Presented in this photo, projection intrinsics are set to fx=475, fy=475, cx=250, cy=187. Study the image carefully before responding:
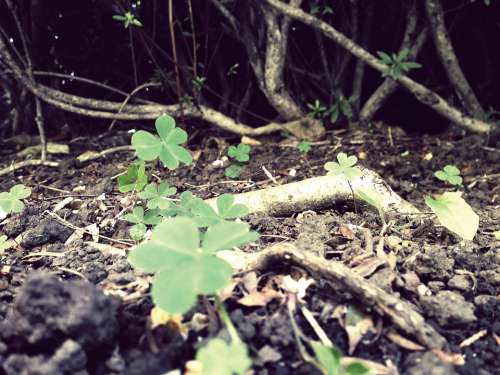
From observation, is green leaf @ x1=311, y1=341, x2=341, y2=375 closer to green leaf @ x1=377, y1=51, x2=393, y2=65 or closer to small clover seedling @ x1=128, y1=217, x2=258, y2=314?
small clover seedling @ x1=128, y1=217, x2=258, y2=314

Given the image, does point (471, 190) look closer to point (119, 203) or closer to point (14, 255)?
point (119, 203)

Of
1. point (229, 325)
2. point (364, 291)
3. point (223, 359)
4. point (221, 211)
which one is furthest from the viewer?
point (221, 211)

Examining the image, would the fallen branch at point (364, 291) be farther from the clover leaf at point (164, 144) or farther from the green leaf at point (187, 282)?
the clover leaf at point (164, 144)

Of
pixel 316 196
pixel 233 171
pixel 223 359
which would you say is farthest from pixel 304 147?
pixel 223 359

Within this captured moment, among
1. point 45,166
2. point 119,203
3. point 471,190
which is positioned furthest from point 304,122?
point 45,166

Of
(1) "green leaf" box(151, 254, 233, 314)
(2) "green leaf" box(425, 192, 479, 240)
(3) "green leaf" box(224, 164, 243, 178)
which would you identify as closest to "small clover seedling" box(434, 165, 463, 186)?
(2) "green leaf" box(425, 192, 479, 240)

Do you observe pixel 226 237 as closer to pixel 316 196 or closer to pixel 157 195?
pixel 157 195
